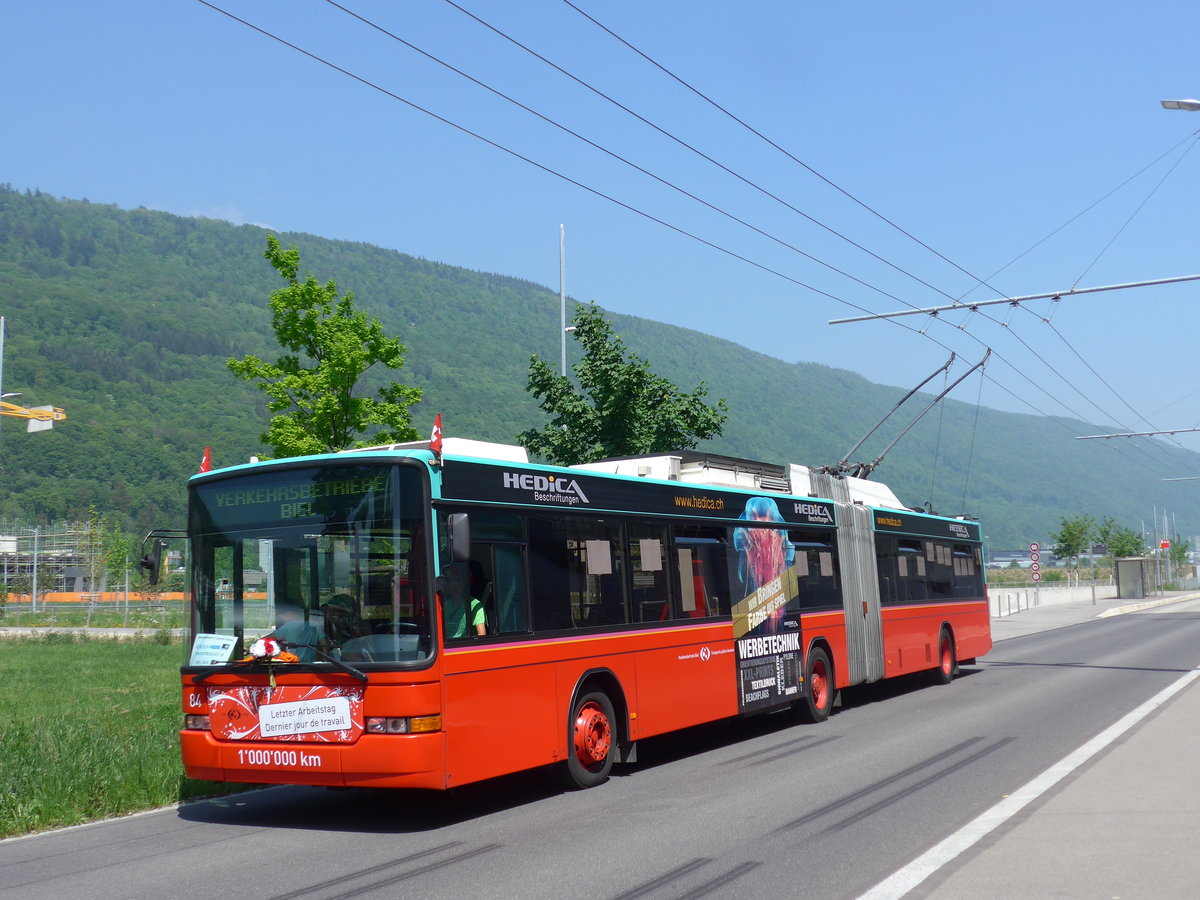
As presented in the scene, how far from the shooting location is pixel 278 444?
70.7 feet

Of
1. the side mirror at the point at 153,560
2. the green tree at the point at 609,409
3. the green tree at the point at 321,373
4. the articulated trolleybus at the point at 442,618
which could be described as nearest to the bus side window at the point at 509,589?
the articulated trolleybus at the point at 442,618

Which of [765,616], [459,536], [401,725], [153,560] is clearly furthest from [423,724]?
[765,616]

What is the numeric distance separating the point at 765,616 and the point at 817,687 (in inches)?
69.9

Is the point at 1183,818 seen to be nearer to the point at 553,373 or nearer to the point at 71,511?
the point at 553,373

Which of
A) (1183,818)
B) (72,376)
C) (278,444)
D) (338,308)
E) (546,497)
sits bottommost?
(1183,818)

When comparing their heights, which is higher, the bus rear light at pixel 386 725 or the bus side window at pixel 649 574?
the bus side window at pixel 649 574

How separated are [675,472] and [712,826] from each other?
5539mm

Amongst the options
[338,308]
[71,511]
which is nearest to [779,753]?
[338,308]

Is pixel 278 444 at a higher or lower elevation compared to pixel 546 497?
higher

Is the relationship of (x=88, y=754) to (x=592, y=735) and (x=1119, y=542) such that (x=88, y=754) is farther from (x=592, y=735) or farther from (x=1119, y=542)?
(x=1119, y=542)

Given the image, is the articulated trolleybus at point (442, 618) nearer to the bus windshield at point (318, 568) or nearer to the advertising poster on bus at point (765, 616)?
the bus windshield at point (318, 568)

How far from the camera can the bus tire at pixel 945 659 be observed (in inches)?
777

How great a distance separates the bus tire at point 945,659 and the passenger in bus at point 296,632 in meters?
13.1

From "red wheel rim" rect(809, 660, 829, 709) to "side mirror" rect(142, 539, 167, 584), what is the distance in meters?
8.08
